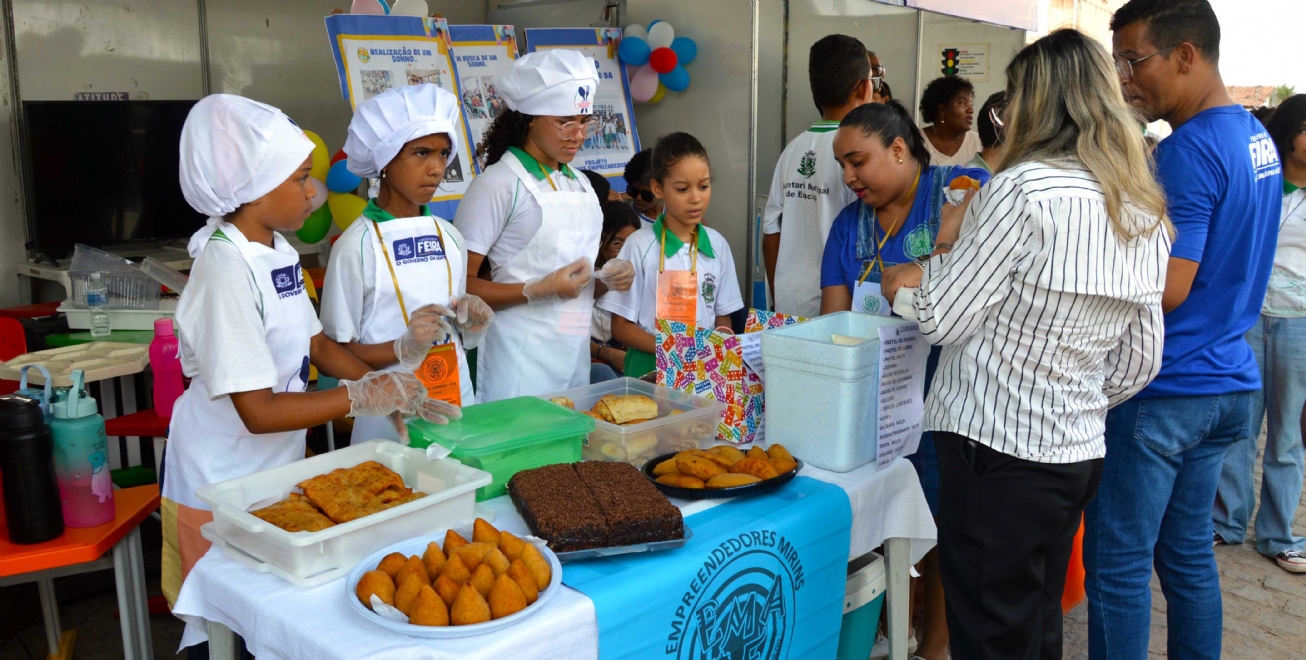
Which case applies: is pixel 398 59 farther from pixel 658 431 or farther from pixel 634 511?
pixel 634 511

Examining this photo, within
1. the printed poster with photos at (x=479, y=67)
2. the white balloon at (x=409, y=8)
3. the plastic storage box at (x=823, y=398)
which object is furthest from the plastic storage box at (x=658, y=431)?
the white balloon at (x=409, y=8)

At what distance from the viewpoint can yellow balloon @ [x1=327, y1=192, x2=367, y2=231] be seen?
5.06m

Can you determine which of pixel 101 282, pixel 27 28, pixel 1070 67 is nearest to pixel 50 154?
pixel 27 28

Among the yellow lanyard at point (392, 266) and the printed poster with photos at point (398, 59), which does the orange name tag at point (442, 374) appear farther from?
the printed poster with photos at point (398, 59)

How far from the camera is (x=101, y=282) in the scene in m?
3.78

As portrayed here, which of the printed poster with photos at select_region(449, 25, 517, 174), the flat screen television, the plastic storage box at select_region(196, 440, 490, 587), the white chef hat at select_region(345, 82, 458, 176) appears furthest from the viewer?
the printed poster with photos at select_region(449, 25, 517, 174)

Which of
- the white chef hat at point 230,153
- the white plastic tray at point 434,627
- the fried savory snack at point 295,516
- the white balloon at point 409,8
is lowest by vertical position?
the white plastic tray at point 434,627

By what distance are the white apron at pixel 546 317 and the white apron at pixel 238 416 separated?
808 mm

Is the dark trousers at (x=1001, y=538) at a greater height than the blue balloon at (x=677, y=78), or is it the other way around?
the blue balloon at (x=677, y=78)

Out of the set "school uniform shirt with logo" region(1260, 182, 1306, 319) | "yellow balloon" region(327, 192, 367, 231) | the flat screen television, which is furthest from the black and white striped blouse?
the flat screen television

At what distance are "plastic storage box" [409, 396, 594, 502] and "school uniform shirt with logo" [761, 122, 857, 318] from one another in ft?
5.64

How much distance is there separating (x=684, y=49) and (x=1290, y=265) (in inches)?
144

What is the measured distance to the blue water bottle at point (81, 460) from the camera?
6.99 feet

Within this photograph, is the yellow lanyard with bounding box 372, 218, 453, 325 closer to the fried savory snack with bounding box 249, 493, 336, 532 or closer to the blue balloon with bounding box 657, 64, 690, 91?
the fried savory snack with bounding box 249, 493, 336, 532
